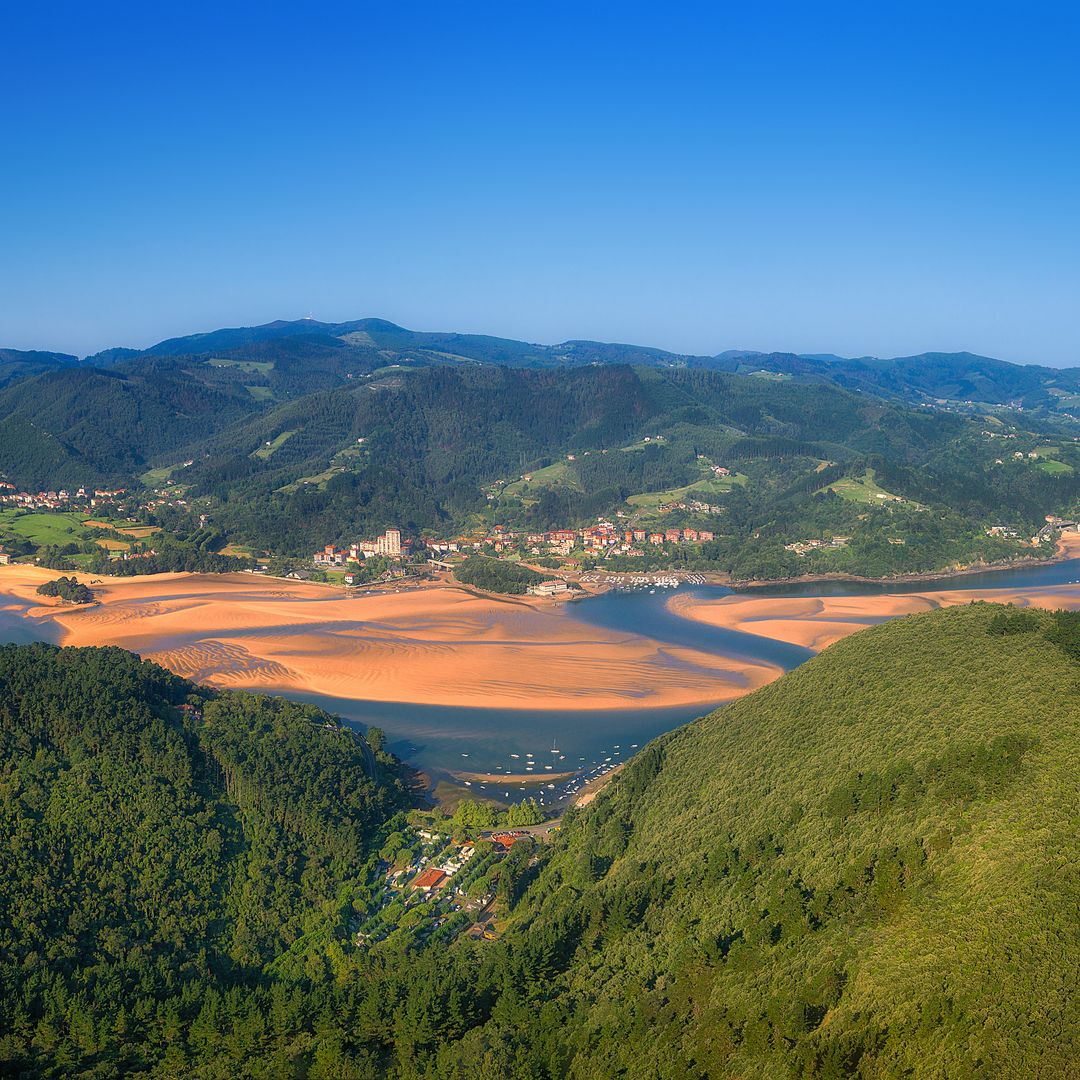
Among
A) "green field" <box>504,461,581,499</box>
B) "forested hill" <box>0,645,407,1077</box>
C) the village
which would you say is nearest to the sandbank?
the village

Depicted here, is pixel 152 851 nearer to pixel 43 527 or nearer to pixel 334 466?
pixel 43 527

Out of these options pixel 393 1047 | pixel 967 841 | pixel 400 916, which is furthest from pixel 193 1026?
pixel 967 841

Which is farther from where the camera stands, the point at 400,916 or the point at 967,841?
the point at 400,916

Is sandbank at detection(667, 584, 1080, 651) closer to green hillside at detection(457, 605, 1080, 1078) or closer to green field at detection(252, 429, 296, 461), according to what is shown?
green hillside at detection(457, 605, 1080, 1078)

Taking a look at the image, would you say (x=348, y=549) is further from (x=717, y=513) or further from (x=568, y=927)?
(x=568, y=927)

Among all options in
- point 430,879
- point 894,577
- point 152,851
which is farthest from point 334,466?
point 152,851

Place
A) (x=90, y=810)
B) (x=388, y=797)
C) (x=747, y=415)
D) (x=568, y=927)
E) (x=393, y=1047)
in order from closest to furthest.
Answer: (x=393, y=1047) < (x=568, y=927) < (x=90, y=810) < (x=388, y=797) < (x=747, y=415)
